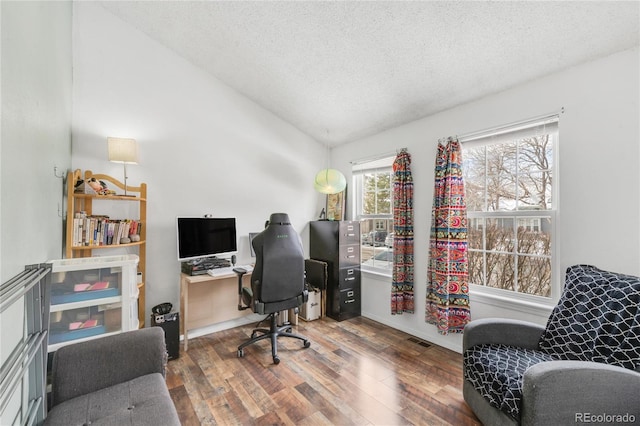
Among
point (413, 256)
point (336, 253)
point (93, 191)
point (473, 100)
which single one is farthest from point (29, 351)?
point (473, 100)

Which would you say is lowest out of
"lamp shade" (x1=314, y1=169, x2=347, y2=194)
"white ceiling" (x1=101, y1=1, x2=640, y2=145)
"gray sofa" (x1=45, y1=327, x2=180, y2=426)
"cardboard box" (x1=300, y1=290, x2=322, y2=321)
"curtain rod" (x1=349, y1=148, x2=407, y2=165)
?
"cardboard box" (x1=300, y1=290, x2=322, y2=321)

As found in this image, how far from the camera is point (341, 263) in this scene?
3430 millimetres

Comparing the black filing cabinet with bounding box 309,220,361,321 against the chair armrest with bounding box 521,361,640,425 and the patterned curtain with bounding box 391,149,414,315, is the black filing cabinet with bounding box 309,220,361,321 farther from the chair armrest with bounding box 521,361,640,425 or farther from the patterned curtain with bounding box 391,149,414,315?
the chair armrest with bounding box 521,361,640,425

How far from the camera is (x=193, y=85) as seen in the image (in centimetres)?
313

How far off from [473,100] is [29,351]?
3349 millimetres

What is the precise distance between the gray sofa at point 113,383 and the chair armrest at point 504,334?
1.77 metres

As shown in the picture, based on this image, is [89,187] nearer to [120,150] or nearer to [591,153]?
[120,150]

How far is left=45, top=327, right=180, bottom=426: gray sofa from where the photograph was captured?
1207mm

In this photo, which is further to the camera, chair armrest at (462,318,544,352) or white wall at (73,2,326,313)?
white wall at (73,2,326,313)

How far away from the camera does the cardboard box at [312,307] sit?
342 cm

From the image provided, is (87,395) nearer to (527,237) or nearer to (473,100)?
(527,237)

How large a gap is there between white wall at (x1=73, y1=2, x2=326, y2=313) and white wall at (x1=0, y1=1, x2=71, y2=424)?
19.9 inches

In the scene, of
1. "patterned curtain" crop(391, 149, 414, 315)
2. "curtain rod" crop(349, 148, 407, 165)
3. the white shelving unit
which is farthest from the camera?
"curtain rod" crop(349, 148, 407, 165)

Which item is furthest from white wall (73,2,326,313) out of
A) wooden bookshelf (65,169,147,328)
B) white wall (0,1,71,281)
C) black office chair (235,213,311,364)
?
black office chair (235,213,311,364)
